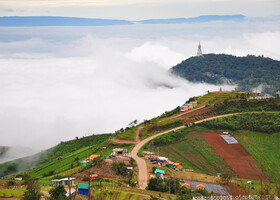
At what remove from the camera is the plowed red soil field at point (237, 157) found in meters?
51.8

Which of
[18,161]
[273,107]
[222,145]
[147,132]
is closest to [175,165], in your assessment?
[222,145]

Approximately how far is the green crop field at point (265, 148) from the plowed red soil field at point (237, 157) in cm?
119

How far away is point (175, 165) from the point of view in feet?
167

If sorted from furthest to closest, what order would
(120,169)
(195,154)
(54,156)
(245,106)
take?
(54,156) → (245,106) → (195,154) → (120,169)

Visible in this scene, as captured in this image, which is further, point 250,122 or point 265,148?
point 250,122

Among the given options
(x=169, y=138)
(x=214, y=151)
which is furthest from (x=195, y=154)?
(x=169, y=138)

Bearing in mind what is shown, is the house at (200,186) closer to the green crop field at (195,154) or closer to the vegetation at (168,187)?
the vegetation at (168,187)

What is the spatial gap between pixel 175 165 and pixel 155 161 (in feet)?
11.0

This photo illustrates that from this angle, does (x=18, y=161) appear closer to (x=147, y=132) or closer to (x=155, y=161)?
(x=147, y=132)

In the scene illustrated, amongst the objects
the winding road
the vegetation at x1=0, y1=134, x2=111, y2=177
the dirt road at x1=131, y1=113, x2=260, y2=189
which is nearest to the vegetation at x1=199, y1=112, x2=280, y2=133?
the winding road

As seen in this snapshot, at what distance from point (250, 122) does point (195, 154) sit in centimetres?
1821

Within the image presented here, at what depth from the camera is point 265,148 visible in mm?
59750

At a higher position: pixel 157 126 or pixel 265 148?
pixel 157 126

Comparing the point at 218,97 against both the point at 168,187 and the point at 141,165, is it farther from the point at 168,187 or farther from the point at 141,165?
the point at 168,187
